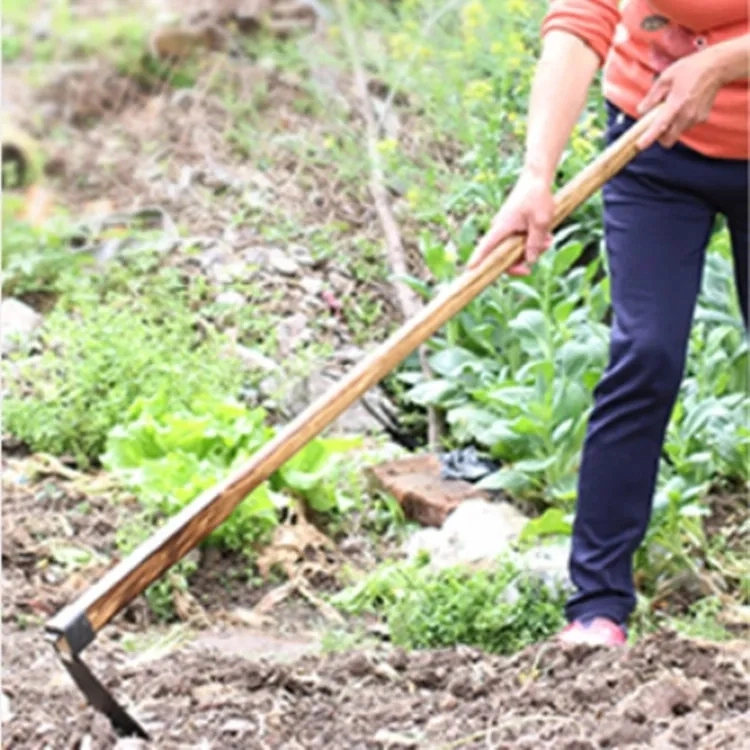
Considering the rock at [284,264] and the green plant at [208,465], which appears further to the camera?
the rock at [284,264]

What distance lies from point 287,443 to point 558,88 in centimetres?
84

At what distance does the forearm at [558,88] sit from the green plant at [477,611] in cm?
90

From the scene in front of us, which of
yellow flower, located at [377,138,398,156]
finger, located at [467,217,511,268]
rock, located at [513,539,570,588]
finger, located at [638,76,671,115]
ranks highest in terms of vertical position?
finger, located at [638,76,671,115]

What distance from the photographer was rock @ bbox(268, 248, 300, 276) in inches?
212

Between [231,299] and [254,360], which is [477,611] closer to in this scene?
[254,360]

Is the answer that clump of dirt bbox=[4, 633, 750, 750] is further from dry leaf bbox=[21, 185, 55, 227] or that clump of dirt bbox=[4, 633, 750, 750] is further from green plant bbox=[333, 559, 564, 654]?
dry leaf bbox=[21, 185, 55, 227]

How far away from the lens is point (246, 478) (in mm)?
3021

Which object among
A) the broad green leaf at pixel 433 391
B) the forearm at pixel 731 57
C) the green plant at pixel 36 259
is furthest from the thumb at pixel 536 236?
the green plant at pixel 36 259

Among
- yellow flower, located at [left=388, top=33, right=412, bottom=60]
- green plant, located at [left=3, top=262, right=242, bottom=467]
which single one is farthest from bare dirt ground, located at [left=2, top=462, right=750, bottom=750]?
yellow flower, located at [left=388, top=33, right=412, bottom=60]

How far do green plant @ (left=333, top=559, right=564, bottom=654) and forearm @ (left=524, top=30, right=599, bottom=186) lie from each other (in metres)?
0.90

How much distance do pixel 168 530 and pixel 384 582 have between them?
3.67 ft

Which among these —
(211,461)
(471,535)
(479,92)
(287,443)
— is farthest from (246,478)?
(479,92)

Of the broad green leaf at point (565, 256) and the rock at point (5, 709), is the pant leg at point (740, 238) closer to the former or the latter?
the broad green leaf at point (565, 256)

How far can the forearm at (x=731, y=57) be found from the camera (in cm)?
322
